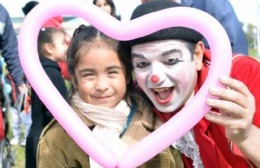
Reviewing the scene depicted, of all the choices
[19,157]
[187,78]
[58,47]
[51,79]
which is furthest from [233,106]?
[19,157]

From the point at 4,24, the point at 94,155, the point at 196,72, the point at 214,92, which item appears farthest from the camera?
the point at 4,24

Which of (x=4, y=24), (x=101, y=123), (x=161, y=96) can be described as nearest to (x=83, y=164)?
(x=101, y=123)

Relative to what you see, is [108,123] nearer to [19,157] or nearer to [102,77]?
[102,77]

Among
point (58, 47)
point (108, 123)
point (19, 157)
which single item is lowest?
point (19, 157)

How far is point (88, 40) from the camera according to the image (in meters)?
2.09

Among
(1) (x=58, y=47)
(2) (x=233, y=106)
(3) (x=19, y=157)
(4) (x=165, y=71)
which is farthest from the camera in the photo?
(3) (x=19, y=157)

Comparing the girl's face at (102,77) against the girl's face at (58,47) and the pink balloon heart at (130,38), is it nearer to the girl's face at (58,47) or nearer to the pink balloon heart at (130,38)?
the pink balloon heart at (130,38)

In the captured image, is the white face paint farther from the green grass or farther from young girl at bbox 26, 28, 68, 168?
the green grass

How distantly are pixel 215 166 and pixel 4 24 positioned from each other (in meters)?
2.32

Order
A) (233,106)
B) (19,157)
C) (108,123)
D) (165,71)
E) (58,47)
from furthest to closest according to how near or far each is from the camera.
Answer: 1. (19,157)
2. (58,47)
3. (108,123)
4. (165,71)
5. (233,106)

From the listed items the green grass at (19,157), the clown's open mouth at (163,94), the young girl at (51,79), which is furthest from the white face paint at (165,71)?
the green grass at (19,157)

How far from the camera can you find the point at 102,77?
Answer: 199cm

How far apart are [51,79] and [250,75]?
1.72m

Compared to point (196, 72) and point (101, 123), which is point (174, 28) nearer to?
point (196, 72)
